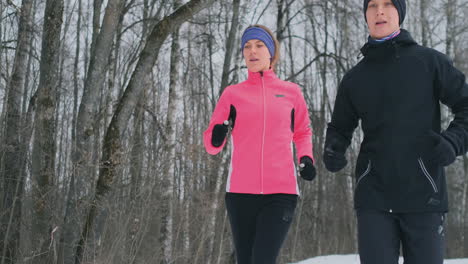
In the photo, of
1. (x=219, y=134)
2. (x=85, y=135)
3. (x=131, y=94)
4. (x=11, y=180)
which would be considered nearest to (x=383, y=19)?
(x=219, y=134)

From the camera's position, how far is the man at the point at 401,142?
277cm

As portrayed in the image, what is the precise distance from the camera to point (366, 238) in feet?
9.45

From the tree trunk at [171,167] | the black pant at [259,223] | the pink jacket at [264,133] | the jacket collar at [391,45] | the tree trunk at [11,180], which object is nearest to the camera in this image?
the jacket collar at [391,45]

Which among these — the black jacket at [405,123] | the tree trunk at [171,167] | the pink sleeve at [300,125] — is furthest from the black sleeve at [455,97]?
the tree trunk at [171,167]

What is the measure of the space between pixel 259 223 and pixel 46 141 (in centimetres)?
404

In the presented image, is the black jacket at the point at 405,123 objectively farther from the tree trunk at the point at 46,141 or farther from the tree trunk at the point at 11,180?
the tree trunk at the point at 11,180

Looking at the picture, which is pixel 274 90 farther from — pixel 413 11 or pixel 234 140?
pixel 413 11

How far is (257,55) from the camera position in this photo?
418cm

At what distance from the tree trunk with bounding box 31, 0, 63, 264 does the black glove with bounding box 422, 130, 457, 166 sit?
186 inches

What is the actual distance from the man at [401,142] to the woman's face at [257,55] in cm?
113

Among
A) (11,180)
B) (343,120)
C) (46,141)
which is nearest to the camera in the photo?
(343,120)

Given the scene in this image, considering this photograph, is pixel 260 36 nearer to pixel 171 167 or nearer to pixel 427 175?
pixel 427 175

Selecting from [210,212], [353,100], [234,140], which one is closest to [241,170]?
[234,140]

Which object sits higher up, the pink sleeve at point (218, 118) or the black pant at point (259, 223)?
the pink sleeve at point (218, 118)
